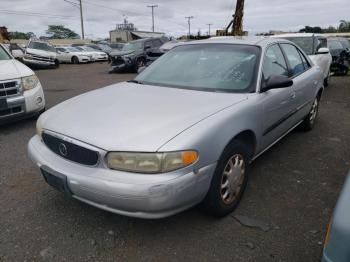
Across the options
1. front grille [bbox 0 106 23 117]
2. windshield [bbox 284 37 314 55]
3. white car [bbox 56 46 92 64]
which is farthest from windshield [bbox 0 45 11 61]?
white car [bbox 56 46 92 64]

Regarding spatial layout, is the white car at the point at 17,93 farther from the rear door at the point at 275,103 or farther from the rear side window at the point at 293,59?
the rear side window at the point at 293,59

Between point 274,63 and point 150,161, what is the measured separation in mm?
2268

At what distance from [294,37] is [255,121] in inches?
271

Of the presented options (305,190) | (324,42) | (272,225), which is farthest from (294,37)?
(272,225)

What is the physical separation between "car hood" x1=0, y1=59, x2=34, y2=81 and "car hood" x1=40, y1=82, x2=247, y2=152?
2538 mm

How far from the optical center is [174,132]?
90.6 inches

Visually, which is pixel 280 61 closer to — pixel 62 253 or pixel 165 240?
pixel 165 240

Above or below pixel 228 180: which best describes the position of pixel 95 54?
above

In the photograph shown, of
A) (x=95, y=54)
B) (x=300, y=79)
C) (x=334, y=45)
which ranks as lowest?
(x=95, y=54)

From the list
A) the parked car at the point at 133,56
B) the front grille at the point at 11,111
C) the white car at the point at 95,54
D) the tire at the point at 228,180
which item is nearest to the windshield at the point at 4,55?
the front grille at the point at 11,111

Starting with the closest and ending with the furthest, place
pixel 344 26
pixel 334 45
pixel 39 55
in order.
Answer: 1. pixel 334 45
2. pixel 39 55
3. pixel 344 26

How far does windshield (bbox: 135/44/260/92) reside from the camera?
126 inches

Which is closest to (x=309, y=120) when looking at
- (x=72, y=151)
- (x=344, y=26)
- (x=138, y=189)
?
(x=138, y=189)

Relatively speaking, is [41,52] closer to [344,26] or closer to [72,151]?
[72,151]
